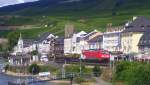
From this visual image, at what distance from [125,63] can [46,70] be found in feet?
86.6

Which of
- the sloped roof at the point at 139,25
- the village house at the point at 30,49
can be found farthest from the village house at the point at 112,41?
the village house at the point at 30,49

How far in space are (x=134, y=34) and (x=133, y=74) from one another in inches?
1254

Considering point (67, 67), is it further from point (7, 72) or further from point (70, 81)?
point (7, 72)

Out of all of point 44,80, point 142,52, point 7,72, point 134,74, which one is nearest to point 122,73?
point 134,74

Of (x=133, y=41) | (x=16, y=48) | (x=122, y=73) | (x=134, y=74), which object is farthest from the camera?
(x=16, y=48)

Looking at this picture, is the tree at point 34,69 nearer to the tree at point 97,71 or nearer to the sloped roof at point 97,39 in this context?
the sloped roof at point 97,39

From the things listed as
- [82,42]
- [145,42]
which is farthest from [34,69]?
[82,42]

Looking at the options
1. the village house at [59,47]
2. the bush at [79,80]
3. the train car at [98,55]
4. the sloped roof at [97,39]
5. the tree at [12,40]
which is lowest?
the bush at [79,80]

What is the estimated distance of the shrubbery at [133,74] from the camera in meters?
58.3

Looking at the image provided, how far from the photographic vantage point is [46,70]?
95562 mm

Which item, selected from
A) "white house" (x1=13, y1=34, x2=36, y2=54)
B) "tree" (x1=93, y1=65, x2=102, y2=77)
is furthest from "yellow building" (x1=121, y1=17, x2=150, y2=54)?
"white house" (x1=13, y1=34, x2=36, y2=54)

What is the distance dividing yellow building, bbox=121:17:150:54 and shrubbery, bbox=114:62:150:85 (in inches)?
823

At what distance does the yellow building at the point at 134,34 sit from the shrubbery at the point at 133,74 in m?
20.9

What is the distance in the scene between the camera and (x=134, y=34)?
3627 inches
